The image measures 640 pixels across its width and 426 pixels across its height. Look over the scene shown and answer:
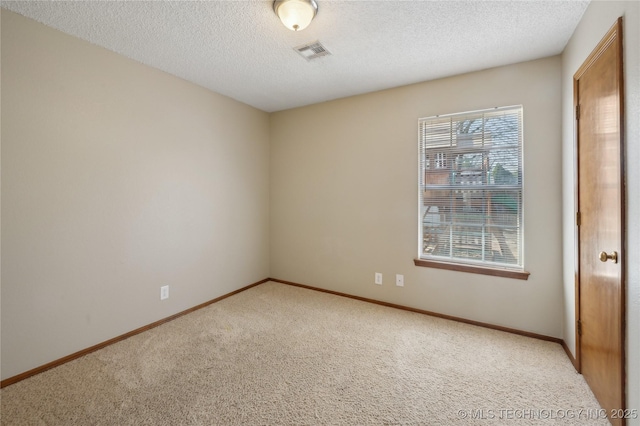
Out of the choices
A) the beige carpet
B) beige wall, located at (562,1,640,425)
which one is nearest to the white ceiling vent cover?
beige wall, located at (562,1,640,425)

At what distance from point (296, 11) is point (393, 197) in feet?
6.71

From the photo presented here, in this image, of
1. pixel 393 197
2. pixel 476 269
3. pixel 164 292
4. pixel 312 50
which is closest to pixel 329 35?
pixel 312 50

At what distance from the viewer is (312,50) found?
2334mm

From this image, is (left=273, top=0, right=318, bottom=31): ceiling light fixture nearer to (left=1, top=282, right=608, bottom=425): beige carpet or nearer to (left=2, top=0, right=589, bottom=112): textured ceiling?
(left=2, top=0, right=589, bottom=112): textured ceiling

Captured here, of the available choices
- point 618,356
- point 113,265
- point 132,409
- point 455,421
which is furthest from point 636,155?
point 113,265

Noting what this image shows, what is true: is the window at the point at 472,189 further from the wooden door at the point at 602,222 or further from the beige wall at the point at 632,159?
the beige wall at the point at 632,159

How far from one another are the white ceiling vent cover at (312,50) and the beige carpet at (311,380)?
2514mm

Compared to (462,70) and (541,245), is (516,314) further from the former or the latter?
(462,70)

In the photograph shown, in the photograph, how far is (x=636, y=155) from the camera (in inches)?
49.8

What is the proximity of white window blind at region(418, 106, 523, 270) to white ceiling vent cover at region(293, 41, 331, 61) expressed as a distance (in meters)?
1.30

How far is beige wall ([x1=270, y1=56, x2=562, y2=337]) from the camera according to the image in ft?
7.98

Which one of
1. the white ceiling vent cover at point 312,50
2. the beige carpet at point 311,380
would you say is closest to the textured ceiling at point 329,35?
the white ceiling vent cover at point 312,50

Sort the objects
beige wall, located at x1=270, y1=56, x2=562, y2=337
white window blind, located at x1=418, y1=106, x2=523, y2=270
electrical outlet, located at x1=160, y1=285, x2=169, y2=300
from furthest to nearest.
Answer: electrical outlet, located at x1=160, y1=285, x2=169, y2=300
white window blind, located at x1=418, y1=106, x2=523, y2=270
beige wall, located at x1=270, y1=56, x2=562, y2=337

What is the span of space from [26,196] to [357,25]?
264cm
